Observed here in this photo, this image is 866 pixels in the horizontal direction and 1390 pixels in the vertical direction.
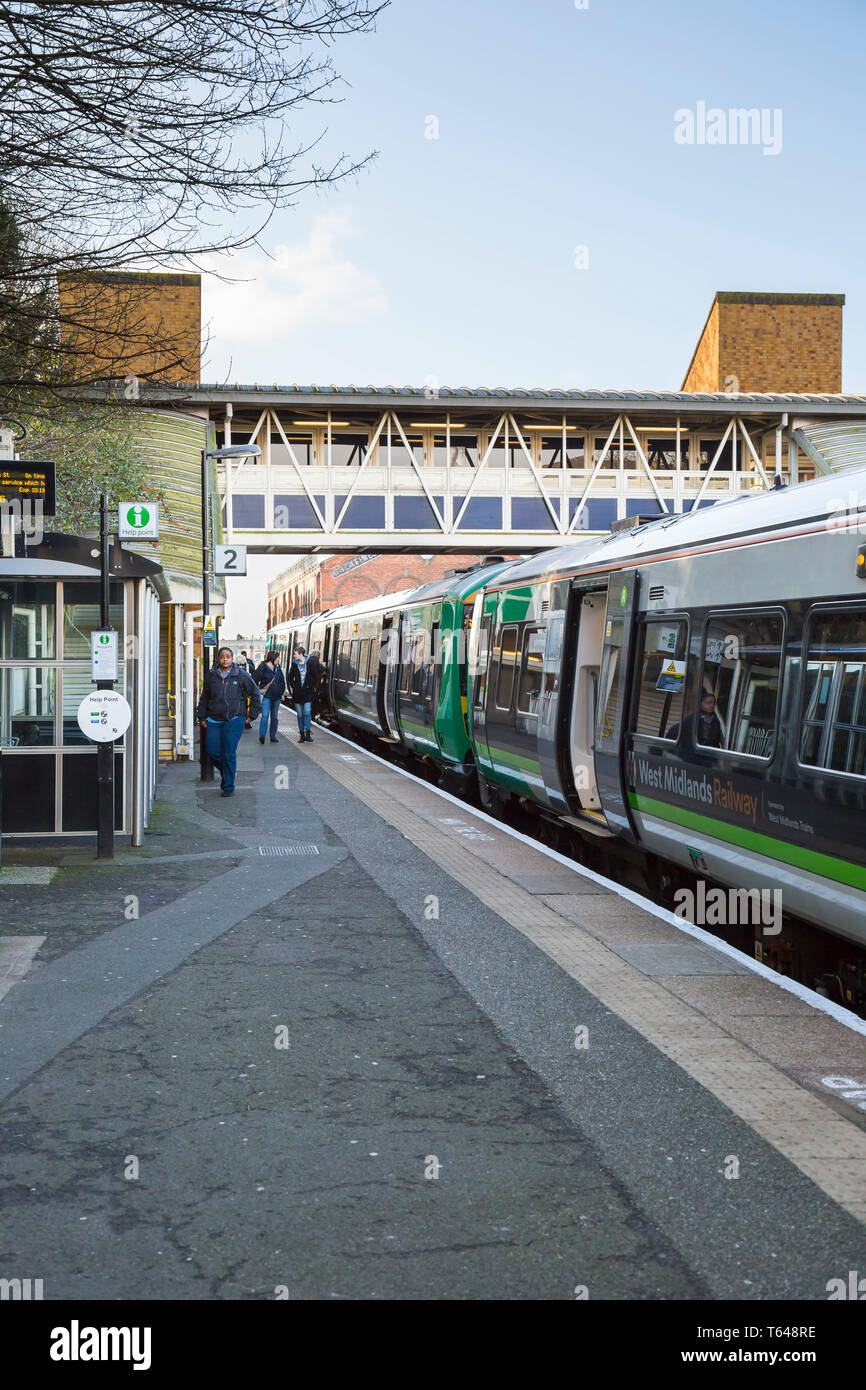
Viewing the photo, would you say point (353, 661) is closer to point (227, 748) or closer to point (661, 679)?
point (227, 748)

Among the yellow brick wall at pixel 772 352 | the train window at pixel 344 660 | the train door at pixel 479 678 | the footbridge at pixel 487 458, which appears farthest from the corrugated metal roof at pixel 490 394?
the train door at pixel 479 678

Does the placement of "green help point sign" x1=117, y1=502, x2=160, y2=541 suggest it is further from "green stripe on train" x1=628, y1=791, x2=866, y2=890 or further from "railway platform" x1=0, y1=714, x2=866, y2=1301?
"green stripe on train" x1=628, y1=791, x2=866, y2=890

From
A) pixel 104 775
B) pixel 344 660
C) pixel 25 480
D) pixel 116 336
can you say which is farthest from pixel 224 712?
pixel 344 660

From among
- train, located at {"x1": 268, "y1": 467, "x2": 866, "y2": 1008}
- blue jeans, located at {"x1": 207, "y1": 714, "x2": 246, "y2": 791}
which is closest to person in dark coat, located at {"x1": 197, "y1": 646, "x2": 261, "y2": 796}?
blue jeans, located at {"x1": 207, "y1": 714, "x2": 246, "y2": 791}

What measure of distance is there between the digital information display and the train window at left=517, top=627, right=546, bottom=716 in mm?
5356

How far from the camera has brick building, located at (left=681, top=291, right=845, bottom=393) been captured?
5241cm

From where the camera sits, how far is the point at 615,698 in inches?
440

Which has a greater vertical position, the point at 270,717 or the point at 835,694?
the point at 835,694

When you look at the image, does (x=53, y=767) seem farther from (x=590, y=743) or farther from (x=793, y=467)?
(x=793, y=467)

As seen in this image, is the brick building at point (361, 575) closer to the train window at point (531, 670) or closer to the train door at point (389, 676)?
the train door at point (389, 676)

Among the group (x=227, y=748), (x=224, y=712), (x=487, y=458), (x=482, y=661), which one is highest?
(x=487, y=458)

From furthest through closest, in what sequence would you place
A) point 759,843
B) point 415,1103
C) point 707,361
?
point 707,361 → point 759,843 → point 415,1103

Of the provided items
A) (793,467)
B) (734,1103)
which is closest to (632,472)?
(793,467)

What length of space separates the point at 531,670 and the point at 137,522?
A: 13.9ft
